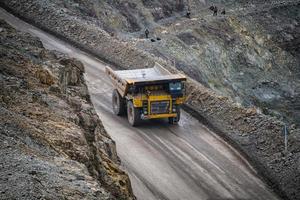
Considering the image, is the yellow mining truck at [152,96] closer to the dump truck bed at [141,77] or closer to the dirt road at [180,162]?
the dump truck bed at [141,77]

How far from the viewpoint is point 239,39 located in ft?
136

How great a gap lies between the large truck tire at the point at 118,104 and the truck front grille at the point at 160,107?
1778 millimetres

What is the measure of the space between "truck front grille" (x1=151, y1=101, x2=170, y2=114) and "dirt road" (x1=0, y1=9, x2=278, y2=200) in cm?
91

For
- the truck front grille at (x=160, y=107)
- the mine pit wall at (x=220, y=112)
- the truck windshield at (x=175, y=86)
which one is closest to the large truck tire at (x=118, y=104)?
the truck front grille at (x=160, y=107)

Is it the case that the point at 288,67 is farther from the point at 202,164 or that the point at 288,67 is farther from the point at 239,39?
the point at 202,164

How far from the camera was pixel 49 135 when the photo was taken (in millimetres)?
13453

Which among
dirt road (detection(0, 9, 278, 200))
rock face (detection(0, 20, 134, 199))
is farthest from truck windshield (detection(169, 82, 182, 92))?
rock face (detection(0, 20, 134, 199))

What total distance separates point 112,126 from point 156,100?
2222mm

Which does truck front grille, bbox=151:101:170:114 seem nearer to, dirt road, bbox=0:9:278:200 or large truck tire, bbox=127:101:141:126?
large truck tire, bbox=127:101:141:126

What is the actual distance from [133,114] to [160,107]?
1109 millimetres

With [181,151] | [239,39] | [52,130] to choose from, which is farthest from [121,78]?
[239,39]

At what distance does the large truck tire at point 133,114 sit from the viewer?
2023cm

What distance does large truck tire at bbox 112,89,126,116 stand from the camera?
21.3 meters

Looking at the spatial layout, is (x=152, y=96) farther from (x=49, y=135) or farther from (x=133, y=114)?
(x=49, y=135)
